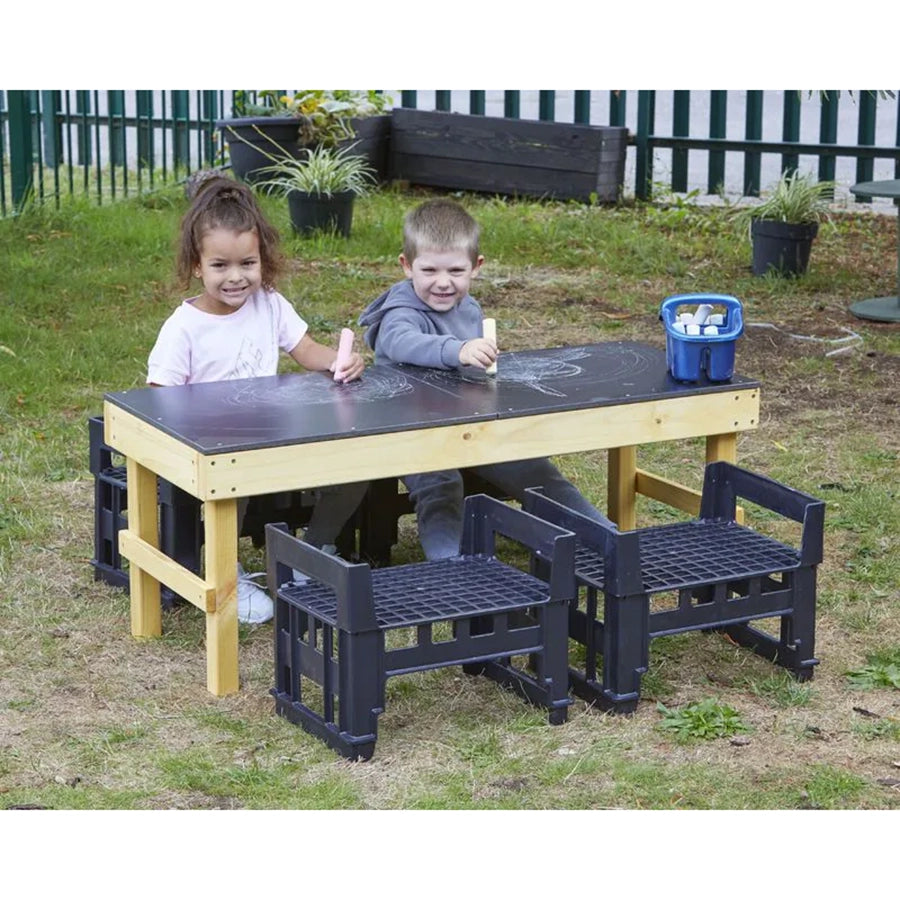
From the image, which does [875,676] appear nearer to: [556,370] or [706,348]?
[706,348]

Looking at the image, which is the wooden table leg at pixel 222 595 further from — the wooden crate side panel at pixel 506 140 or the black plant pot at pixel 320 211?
the wooden crate side panel at pixel 506 140

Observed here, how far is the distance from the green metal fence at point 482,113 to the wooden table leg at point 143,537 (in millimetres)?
6348

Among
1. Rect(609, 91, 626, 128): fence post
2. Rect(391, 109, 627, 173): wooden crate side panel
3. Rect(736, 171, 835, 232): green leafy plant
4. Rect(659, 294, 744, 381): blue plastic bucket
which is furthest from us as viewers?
Rect(609, 91, 626, 128): fence post

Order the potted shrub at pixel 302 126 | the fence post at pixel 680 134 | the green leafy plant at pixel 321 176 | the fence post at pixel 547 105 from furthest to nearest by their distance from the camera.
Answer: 1. the fence post at pixel 547 105
2. the fence post at pixel 680 134
3. the potted shrub at pixel 302 126
4. the green leafy plant at pixel 321 176

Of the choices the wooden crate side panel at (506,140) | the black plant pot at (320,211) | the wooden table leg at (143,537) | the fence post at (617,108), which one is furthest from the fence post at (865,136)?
the wooden table leg at (143,537)

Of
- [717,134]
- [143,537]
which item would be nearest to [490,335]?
[143,537]

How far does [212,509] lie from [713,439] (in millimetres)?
1458

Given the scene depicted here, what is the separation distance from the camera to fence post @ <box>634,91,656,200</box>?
1159 cm

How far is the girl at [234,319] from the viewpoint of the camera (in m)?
4.51

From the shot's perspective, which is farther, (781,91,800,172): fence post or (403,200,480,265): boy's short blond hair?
(781,91,800,172): fence post

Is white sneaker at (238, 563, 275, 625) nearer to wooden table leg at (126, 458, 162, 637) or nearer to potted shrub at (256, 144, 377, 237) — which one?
wooden table leg at (126, 458, 162, 637)

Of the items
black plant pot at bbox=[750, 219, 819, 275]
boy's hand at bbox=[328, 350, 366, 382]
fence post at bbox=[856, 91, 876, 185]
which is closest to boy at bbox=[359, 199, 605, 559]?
boy's hand at bbox=[328, 350, 366, 382]

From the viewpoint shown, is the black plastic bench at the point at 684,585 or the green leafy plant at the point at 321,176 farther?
the green leafy plant at the point at 321,176

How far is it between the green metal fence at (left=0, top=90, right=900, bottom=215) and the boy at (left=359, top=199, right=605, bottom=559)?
6037 millimetres
